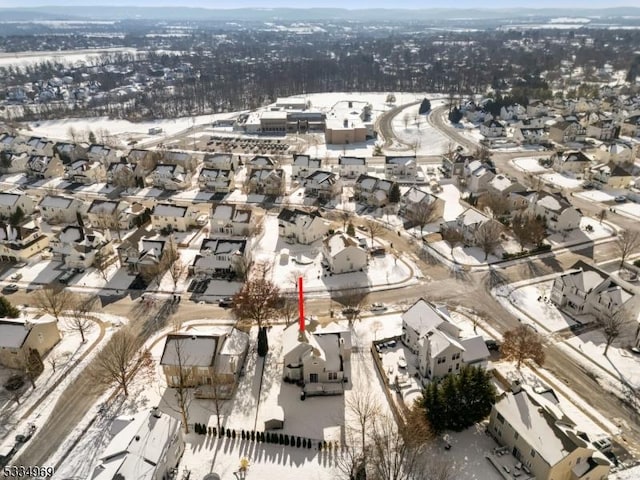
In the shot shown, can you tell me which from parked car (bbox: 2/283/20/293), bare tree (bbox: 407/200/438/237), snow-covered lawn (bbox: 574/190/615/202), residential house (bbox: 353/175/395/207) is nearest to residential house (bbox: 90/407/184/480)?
parked car (bbox: 2/283/20/293)

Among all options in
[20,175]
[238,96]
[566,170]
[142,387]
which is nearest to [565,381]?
[142,387]

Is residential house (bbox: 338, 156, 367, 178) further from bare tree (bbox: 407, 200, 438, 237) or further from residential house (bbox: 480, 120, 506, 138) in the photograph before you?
residential house (bbox: 480, 120, 506, 138)

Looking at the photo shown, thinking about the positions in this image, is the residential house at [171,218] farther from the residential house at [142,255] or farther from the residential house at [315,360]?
the residential house at [315,360]

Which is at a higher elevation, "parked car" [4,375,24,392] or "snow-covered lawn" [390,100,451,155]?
"parked car" [4,375,24,392]

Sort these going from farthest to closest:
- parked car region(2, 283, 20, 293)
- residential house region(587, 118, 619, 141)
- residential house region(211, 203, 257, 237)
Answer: residential house region(587, 118, 619, 141) → residential house region(211, 203, 257, 237) → parked car region(2, 283, 20, 293)

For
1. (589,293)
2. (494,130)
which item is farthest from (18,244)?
(494,130)

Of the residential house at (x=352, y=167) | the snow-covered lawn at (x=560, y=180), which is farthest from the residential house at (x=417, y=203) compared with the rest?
the snow-covered lawn at (x=560, y=180)

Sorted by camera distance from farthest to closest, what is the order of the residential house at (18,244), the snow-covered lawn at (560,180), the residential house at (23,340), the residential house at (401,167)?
the residential house at (401,167)
the snow-covered lawn at (560,180)
the residential house at (18,244)
the residential house at (23,340)
